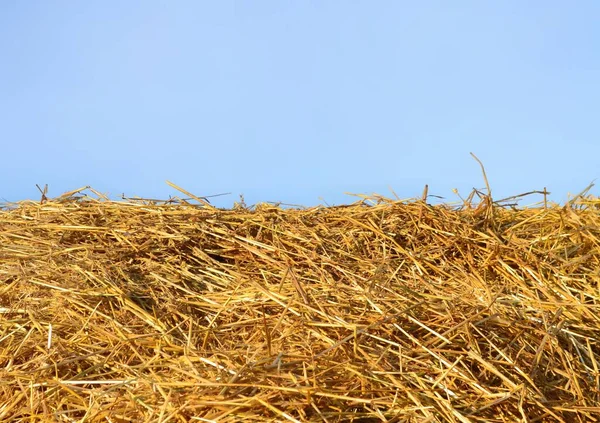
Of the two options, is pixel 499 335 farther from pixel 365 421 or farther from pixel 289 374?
pixel 289 374

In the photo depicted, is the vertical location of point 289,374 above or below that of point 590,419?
above

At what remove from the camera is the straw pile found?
5.54ft

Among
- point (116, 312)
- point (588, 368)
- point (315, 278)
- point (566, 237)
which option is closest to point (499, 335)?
point (588, 368)

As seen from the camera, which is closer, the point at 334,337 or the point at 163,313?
the point at 334,337

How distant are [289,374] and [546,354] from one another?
0.82 metres

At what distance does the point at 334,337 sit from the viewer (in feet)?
6.16

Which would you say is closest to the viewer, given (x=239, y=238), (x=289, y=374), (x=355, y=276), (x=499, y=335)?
(x=289, y=374)

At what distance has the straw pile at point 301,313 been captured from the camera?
1688 mm

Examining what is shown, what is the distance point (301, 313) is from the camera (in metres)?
1.97

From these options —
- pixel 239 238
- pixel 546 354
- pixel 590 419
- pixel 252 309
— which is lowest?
pixel 590 419

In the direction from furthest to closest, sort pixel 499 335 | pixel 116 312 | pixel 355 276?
pixel 355 276, pixel 116 312, pixel 499 335

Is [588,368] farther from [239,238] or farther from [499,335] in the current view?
[239,238]

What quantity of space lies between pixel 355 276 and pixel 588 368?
76cm

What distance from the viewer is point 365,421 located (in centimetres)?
166
